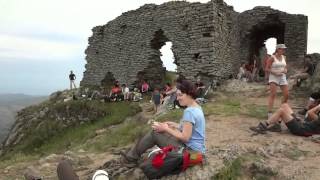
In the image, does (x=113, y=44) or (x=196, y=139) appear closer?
(x=196, y=139)

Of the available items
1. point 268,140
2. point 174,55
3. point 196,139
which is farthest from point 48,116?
point 196,139

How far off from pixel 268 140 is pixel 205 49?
40.6 ft

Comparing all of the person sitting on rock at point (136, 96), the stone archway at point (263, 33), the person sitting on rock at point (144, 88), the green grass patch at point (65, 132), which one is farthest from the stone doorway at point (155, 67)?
the stone archway at point (263, 33)

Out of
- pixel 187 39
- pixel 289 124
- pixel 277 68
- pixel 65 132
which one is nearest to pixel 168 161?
pixel 289 124

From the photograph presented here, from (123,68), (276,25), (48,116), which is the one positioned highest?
(276,25)

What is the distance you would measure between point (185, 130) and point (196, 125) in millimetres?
256

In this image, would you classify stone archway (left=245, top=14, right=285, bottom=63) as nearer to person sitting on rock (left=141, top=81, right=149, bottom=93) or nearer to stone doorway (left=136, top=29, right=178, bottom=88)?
stone doorway (left=136, top=29, right=178, bottom=88)

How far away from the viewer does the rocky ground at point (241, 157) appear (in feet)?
28.2

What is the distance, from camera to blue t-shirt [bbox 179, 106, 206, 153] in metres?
7.79

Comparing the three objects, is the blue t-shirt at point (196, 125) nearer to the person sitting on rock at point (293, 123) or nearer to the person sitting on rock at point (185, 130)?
the person sitting on rock at point (185, 130)

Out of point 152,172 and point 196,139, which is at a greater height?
point 196,139

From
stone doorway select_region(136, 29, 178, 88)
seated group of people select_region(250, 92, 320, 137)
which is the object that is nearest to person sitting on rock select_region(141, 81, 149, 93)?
stone doorway select_region(136, 29, 178, 88)

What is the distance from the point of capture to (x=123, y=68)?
1084 inches

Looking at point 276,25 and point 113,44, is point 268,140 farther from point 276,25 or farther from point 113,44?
point 276,25
